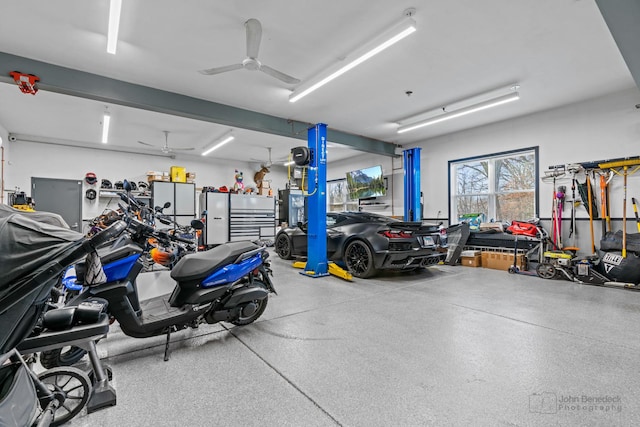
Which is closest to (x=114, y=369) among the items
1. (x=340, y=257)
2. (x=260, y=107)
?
(x=340, y=257)

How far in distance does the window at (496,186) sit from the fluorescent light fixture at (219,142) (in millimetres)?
5924

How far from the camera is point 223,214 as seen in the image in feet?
30.9

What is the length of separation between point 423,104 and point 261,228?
6.76 metres

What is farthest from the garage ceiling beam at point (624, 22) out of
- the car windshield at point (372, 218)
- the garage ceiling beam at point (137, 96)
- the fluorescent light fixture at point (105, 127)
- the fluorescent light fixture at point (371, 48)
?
the fluorescent light fixture at point (105, 127)

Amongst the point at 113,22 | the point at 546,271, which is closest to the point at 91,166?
the point at 113,22

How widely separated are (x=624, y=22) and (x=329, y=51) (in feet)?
9.81

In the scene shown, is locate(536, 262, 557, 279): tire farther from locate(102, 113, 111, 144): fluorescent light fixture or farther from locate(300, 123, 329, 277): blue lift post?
locate(102, 113, 111, 144): fluorescent light fixture

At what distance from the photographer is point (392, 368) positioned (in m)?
1.90

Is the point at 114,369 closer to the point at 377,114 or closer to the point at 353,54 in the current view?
the point at 353,54

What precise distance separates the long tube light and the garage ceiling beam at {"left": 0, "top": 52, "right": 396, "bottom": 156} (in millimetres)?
2537

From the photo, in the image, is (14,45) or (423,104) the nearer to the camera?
(14,45)

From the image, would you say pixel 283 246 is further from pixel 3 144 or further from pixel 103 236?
pixel 3 144

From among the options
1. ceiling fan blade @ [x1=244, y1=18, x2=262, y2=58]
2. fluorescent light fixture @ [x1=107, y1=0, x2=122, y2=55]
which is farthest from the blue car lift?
fluorescent light fixture @ [x1=107, y1=0, x2=122, y2=55]

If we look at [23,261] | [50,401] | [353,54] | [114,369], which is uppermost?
[353,54]
